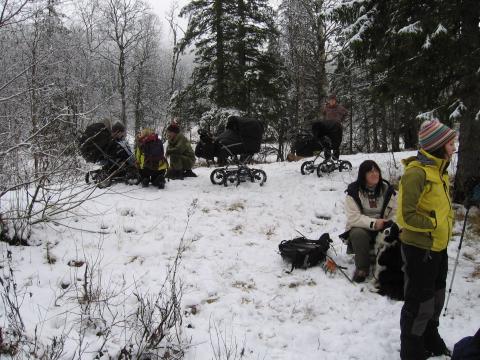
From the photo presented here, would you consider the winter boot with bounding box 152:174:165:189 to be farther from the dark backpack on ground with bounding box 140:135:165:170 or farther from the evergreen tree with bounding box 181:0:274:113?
the evergreen tree with bounding box 181:0:274:113

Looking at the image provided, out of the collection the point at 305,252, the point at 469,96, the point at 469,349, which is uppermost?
the point at 469,96

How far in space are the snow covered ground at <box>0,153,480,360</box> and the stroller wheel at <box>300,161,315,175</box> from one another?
2049 millimetres

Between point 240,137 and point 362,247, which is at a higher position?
point 240,137

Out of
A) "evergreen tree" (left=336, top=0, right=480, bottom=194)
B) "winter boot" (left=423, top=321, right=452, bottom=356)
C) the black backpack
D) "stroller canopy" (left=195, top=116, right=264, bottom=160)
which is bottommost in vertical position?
"winter boot" (left=423, top=321, right=452, bottom=356)

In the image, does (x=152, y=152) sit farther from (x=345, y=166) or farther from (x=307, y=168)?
(x=345, y=166)

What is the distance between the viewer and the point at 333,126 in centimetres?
962

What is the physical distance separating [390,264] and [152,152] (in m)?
5.66

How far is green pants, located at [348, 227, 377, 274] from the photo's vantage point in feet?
16.0

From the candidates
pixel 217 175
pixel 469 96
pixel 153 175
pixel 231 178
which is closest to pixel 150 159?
pixel 153 175

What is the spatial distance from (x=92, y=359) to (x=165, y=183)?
6.00m

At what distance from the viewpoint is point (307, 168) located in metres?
10.1

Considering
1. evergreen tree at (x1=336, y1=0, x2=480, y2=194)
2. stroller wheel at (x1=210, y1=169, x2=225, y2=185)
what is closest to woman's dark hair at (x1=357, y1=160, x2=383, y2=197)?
evergreen tree at (x1=336, y1=0, x2=480, y2=194)

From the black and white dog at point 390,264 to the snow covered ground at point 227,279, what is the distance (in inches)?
9.9

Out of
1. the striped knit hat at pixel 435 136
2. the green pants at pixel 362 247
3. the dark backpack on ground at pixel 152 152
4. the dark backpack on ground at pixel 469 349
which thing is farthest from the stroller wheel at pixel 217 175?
the dark backpack on ground at pixel 469 349
